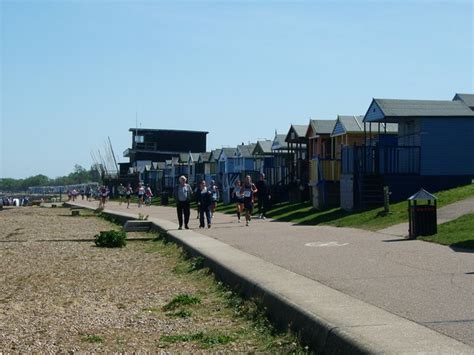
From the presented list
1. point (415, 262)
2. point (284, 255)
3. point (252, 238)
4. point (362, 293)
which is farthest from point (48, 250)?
point (362, 293)

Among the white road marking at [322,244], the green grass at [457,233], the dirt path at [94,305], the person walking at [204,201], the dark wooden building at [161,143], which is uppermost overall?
the dark wooden building at [161,143]

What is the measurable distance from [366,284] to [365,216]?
14531 millimetres

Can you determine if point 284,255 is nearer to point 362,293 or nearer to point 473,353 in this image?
point 362,293

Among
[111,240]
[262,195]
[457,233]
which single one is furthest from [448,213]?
[262,195]

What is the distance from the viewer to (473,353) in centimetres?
675

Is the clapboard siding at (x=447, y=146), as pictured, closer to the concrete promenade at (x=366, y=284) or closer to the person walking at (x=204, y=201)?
the person walking at (x=204, y=201)

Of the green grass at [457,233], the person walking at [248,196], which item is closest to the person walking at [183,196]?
the person walking at [248,196]

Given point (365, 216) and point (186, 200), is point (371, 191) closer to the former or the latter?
point (365, 216)

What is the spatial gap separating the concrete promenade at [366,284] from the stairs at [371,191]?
823cm

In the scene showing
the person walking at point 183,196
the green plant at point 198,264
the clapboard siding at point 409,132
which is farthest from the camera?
the clapboard siding at point 409,132

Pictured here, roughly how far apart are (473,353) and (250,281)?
5671mm

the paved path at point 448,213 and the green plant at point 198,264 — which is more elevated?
the paved path at point 448,213

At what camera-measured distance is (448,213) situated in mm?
23047

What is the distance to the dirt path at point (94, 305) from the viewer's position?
9.66 metres
